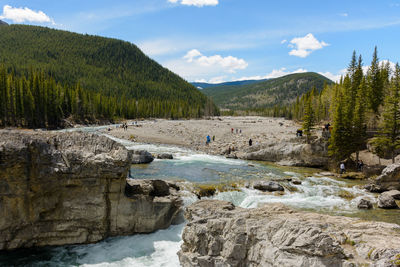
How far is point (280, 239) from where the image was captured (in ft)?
28.5

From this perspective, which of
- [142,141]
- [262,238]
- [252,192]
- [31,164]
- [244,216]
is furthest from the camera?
[142,141]

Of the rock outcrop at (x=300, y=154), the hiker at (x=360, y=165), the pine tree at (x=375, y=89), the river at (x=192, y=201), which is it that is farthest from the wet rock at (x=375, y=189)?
the pine tree at (x=375, y=89)

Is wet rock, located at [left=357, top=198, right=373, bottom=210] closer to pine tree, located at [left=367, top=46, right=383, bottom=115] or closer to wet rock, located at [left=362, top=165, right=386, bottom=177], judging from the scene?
wet rock, located at [left=362, top=165, right=386, bottom=177]

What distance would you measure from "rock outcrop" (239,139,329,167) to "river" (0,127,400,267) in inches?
112

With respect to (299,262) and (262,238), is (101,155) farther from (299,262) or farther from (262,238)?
(299,262)

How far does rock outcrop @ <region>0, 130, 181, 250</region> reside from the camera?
1254 centimetres

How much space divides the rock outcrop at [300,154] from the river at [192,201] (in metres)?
2.85

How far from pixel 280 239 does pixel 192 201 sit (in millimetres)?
10934

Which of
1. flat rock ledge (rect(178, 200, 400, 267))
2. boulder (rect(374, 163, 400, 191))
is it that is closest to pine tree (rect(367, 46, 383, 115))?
boulder (rect(374, 163, 400, 191))

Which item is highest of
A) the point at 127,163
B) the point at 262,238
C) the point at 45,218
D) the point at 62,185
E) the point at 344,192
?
the point at 127,163

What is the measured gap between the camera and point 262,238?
9.25 meters

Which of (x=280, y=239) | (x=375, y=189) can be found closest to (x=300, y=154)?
(x=375, y=189)

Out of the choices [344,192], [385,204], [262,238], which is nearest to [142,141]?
[344,192]

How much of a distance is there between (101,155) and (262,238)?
9756 millimetres
